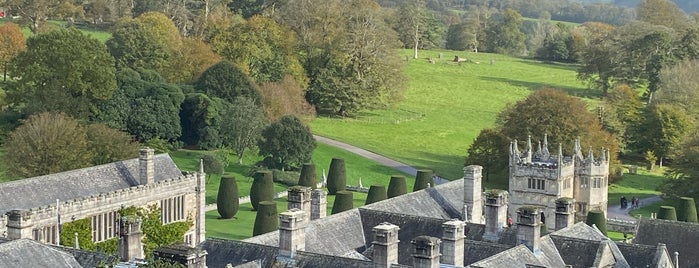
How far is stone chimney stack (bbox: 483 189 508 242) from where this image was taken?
2046 inches

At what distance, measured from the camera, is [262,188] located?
278ft

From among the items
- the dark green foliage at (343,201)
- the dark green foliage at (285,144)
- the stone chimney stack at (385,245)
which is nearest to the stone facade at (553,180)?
the dark green foliage at (343,201)

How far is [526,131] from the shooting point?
323ft

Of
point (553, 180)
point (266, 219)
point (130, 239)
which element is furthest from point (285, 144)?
point (130, 239)

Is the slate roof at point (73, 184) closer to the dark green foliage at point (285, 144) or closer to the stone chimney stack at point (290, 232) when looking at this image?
the stone chimney stack at point (290, 232)

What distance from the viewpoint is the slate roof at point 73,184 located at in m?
60.3

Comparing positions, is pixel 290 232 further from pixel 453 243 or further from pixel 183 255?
pixel 183 255

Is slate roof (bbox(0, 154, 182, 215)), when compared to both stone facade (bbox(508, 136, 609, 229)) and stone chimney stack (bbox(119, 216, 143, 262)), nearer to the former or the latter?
stone chimney stack (bbox(119, 216, 143, 262))

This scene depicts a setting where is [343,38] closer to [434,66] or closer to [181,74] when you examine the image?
[181,74]

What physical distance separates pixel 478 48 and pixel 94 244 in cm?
14164

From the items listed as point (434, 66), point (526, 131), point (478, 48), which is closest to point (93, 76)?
point (526, 131)

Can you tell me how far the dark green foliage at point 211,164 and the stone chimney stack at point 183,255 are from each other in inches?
2179

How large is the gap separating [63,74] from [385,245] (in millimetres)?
58828

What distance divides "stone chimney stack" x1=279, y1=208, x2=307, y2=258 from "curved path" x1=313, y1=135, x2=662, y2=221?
47329mm
